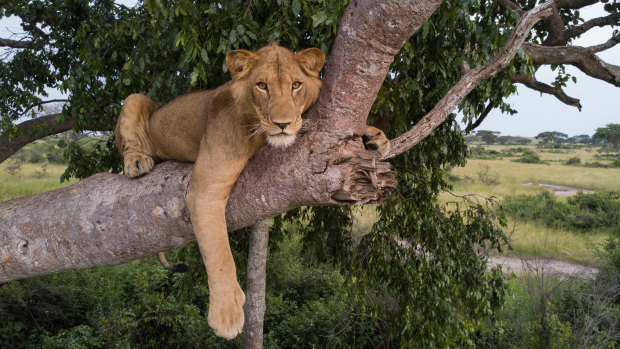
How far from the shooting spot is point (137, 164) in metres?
2.47

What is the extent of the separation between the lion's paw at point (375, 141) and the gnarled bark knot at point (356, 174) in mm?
196

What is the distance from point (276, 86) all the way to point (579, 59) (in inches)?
182

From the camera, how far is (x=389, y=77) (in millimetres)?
3662

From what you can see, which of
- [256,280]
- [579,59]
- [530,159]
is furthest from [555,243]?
[530,159]

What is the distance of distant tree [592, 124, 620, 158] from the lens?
22.3 metres

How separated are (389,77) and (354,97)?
1856 millimetres

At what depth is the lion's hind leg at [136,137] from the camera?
8.08 ft

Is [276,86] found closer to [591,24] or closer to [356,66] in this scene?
[356,66]

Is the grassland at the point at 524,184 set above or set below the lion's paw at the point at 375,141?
below

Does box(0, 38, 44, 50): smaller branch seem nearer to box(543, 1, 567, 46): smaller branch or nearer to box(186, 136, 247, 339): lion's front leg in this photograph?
box(186, 136, 247, 339): lion's front leg

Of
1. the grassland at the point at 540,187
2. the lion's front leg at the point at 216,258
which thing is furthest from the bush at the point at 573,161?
the lion's front leg at the point at 216,258

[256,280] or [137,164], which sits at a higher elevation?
[137,164]

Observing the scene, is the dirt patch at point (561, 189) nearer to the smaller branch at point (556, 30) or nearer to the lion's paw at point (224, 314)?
the smaller branch at point (556, 30)

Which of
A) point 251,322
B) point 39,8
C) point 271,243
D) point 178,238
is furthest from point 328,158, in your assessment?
point 39,8
